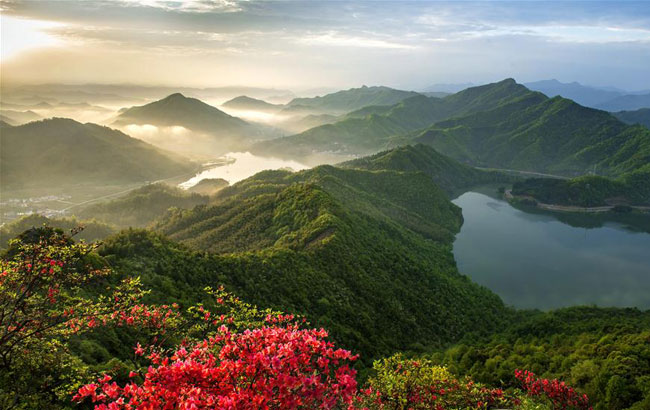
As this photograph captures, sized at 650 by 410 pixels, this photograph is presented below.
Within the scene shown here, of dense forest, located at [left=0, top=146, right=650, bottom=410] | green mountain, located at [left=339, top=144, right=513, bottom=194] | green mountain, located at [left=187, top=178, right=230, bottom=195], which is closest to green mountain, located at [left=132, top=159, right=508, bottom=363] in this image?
dense forest, located at [left=0, top=146, right=650, bottom=410]

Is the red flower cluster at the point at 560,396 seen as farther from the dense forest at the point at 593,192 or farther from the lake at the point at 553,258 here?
the dense forest at the point at 593,192

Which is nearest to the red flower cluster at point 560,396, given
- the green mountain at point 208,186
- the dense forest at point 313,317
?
the dense forest at point 313,317

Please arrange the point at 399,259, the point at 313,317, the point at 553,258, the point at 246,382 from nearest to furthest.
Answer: the point at 246,382 < the point at 313,317 < the point at 399,259 < the point at 553,258

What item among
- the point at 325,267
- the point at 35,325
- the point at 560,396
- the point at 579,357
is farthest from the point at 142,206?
the point at 560,396

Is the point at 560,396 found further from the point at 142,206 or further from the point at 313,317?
the point at 142,206

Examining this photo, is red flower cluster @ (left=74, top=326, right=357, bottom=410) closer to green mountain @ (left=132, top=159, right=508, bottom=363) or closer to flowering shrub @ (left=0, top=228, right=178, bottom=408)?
flowering shrub @ (left=0, top=228, right=178, bottom=408)
